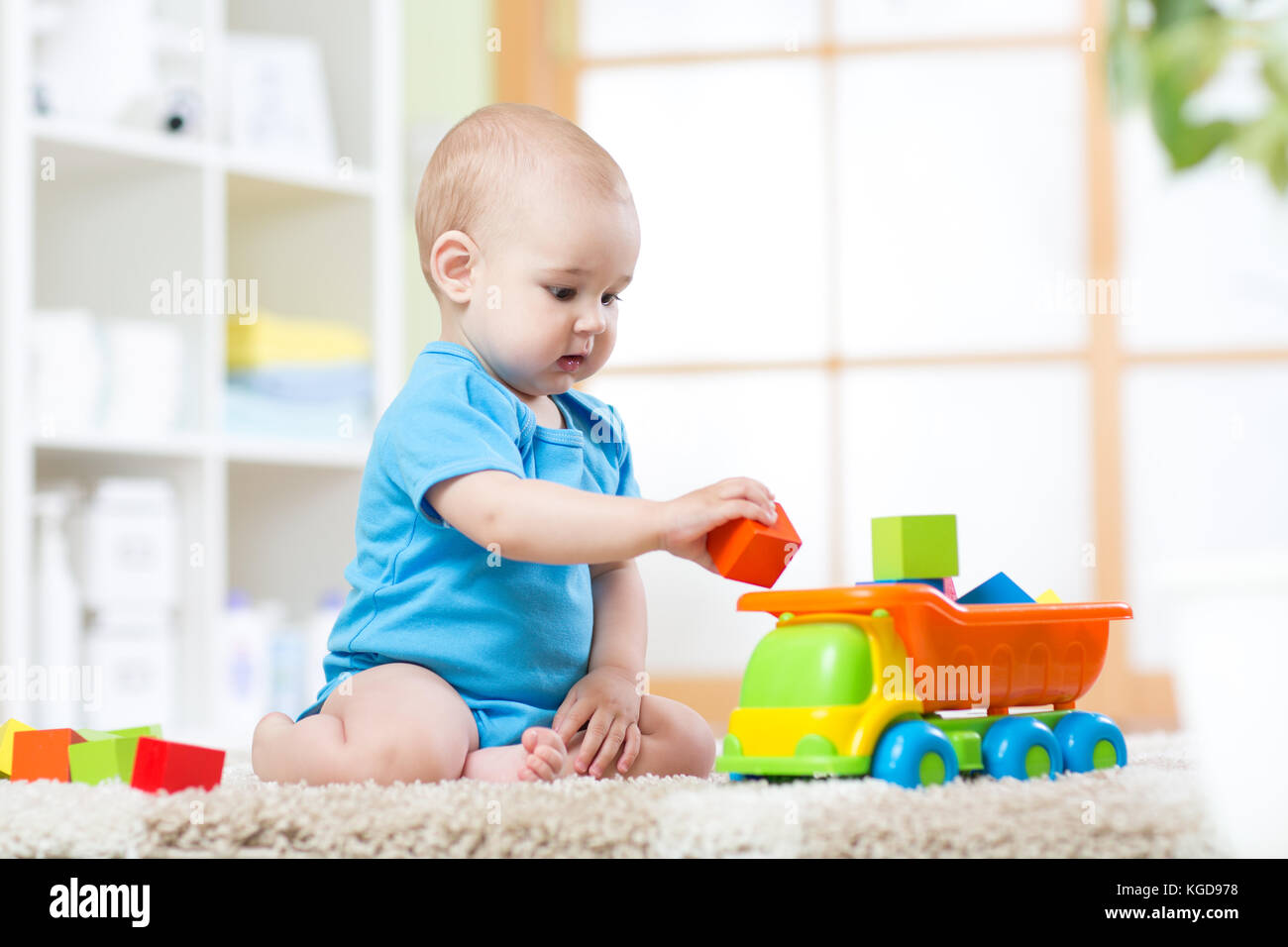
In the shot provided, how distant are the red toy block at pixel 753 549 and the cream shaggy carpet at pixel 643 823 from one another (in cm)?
13

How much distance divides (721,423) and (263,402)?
1.07 meters

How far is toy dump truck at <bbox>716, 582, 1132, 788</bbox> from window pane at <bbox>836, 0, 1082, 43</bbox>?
2.36m

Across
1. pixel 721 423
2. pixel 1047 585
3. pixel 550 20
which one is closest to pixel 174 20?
pixel 550 20

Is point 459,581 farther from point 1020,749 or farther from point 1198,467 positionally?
point 1198,467

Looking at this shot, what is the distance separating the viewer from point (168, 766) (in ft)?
2.83

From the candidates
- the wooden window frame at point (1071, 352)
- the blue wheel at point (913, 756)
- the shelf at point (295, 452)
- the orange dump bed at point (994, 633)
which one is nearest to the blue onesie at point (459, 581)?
the orange dump bed at point (994, 633)

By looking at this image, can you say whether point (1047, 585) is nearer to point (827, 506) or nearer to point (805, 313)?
point (827, 506)

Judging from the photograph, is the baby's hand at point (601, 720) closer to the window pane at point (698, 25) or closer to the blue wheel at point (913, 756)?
the blue wheel at point (913, 756)

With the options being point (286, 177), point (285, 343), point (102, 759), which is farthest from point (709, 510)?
point (286, 177)

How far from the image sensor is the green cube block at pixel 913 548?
2.86ft

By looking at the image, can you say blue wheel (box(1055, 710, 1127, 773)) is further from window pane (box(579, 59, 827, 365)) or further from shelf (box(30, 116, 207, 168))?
window pane (box(579, 59, 827, 365))

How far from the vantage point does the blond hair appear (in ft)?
3.37

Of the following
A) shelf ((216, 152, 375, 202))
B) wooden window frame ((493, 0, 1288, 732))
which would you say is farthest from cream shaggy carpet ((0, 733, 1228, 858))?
wooden window frame ((493, 0, 1288, 732))

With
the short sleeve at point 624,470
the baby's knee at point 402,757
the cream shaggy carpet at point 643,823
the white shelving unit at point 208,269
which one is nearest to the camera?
the cream shaggy carpet at point 643,823
